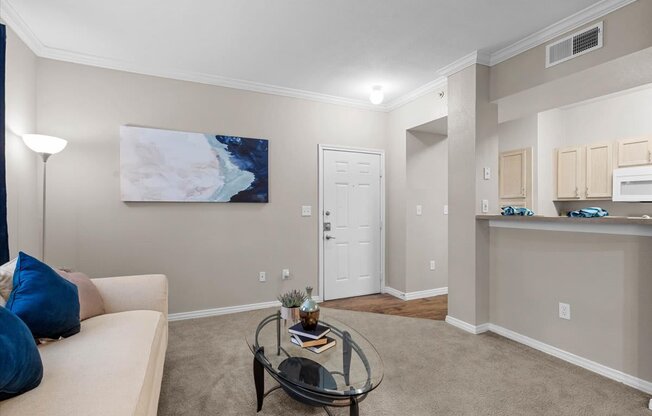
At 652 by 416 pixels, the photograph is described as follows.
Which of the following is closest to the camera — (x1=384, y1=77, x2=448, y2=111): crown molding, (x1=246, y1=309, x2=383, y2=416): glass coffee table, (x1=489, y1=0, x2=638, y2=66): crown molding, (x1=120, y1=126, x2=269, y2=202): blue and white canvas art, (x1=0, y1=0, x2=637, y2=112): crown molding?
(x1=246, y1=309, x2=383, y2=416): glass coffee table

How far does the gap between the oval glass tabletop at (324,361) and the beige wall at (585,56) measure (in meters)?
2.51

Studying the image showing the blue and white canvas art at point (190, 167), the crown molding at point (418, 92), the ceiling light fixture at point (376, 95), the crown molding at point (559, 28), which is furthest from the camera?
Answer: the ceiling light fixture at point (376, 95)

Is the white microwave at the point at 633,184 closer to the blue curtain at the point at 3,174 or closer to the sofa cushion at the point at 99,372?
the sofa cushion at the point at 99,372

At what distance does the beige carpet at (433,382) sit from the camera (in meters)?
1.93

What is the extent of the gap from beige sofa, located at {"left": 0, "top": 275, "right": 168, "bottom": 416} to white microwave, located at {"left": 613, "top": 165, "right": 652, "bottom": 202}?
4.89 m

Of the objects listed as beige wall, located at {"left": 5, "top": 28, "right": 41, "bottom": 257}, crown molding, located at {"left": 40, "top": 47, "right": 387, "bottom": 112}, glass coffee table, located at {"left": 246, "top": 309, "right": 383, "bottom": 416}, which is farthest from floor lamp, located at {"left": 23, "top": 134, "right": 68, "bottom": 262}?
glass coffee table, located at {"left": 246, "top": 309, "right": 383, "bottom": 416}

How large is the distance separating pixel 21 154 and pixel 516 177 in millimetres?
5441

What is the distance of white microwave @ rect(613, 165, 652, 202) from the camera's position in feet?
12.0

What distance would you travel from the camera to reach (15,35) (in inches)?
100

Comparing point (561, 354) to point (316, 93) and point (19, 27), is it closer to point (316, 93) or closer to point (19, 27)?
point (316, 93)

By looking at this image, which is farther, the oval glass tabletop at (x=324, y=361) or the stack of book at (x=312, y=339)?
the stack of book at (x=312, y=339)

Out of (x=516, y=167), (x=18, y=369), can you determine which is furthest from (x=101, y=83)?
(x=516, y=167)

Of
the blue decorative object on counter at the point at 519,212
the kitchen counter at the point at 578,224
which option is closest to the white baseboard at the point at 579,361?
the kitchen counter at the point at 578,224

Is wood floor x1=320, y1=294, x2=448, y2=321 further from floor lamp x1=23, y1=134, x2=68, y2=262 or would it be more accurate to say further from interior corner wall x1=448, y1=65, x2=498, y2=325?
floor lamp x1=23, y1=134, x2=68, y2=262
